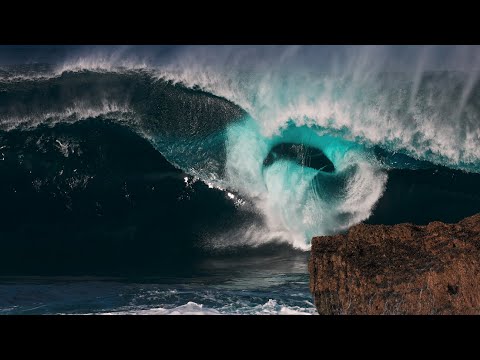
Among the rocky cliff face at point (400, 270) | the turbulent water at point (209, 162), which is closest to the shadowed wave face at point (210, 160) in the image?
the turbulent water at point (209, 162)

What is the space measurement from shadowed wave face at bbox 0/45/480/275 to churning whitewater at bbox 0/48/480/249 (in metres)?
0.03

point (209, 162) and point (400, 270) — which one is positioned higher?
point (209, 162)

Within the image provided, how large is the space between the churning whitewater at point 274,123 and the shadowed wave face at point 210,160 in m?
0.03

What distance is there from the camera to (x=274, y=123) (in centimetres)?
1119

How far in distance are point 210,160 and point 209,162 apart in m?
0.05

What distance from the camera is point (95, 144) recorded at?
1119 cm

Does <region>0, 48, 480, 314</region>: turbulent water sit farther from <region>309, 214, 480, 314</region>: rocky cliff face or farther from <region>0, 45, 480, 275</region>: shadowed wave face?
<region>309, 214, 480, 314</region>: rocky cliff face

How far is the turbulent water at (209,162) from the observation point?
10.6m

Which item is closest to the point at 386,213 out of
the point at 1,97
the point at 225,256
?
the point at 225,256

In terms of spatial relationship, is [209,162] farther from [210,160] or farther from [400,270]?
[400,270]

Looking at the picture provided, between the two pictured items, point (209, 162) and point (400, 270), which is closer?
point (400, 270)

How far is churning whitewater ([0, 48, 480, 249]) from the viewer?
35.5ft

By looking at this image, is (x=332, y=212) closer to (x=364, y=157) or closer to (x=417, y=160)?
(x=364, y=157)

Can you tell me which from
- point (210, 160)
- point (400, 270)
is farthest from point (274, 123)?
point (400, 270)
